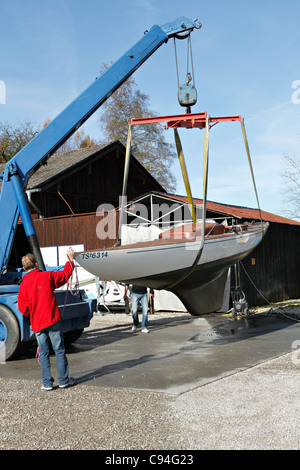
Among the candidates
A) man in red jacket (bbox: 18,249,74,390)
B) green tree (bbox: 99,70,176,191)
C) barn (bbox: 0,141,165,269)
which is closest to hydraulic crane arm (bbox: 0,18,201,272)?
man in red jacket (bbox: 18,249,74,390)

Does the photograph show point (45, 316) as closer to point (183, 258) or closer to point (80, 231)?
point (183, 258)

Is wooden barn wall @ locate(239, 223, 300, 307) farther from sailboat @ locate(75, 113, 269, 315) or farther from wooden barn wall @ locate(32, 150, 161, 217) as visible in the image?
wooden barn wall @ locate(32, 150, 161, 217)

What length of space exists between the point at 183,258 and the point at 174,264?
Result: 200 mm

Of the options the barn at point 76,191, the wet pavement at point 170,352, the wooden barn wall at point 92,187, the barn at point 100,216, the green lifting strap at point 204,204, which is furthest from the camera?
the wooden barn wall at point 92,187

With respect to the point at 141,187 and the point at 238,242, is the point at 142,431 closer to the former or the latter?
the point at 238,242

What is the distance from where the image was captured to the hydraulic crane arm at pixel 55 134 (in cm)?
1084

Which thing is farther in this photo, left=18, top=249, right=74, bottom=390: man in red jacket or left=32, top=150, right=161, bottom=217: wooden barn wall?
left=32, top=150, right=161, bottom=217: wooden barn wall

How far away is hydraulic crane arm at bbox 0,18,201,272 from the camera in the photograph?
35.6 ft

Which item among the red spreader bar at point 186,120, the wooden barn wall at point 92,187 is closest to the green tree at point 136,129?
the wooden barn wall at point 92,187

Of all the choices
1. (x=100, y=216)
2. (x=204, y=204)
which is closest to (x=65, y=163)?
(x=100, y=216)

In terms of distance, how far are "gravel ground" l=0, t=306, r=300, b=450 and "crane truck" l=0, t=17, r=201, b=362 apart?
3.06 meters

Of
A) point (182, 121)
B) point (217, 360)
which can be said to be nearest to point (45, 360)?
point (217, 360)

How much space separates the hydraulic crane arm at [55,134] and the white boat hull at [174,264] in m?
2.06

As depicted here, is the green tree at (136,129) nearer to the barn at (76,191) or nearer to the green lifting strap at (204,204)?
the barn at (76,191)
